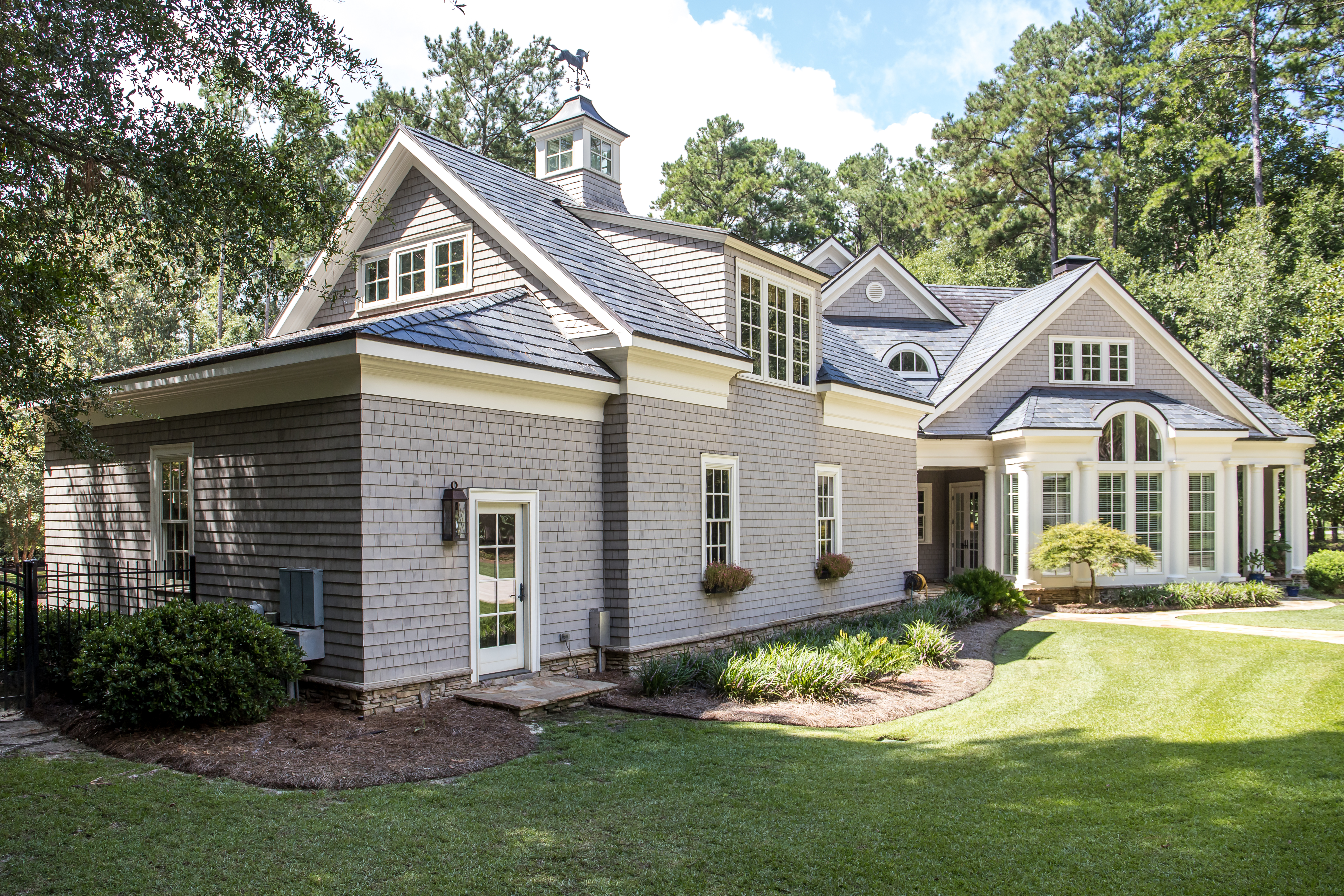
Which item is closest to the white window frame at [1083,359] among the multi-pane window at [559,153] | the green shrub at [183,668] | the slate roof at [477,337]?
the multi-pane window at [559,153]

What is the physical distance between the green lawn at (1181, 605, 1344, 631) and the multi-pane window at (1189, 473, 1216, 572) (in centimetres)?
194

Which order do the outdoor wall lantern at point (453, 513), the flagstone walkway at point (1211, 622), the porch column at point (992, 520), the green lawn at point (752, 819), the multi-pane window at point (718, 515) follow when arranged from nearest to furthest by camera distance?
1. the green lawn at point (752, 819)
2. the outdoor wall lantern at point (453, 513)
3. the multi-pane window at point (718, 515)
4. the flagstone walkway at point (1211, 622)
5. the porch column at point (992, 520)

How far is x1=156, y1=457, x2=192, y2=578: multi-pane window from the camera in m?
10.7

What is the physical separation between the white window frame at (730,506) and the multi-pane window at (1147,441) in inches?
461

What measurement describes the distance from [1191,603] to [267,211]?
19500mm

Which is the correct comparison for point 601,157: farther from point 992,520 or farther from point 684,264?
point 992,520

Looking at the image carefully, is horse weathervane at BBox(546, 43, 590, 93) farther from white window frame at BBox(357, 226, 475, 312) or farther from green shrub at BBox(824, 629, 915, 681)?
green shrub at BBox(824, 629, 915, 681)

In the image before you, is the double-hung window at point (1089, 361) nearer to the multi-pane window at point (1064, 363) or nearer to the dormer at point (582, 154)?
the multi-pane window at point (1064, 363)

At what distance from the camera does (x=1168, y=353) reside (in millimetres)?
20875

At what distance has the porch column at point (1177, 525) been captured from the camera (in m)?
19.3

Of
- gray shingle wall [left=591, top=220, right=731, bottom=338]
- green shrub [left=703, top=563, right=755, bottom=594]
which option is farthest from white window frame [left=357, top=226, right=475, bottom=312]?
green shrub [left=703, top=563, right=755, bottom=594]

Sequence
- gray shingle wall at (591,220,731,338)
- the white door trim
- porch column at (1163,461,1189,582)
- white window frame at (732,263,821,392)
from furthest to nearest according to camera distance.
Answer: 1. porch column at (1163,461,1189,582)
2. white window frame at (732,263,821,392)
3. gray shingle wall at (591,220,731,338)
4. the white door trim

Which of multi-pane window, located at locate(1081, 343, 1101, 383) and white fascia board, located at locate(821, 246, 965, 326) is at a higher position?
white fascia board, located at locate(821, 246, 965, 326)

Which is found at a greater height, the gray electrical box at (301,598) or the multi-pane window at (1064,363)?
the multi-pane window at (1064,363)
